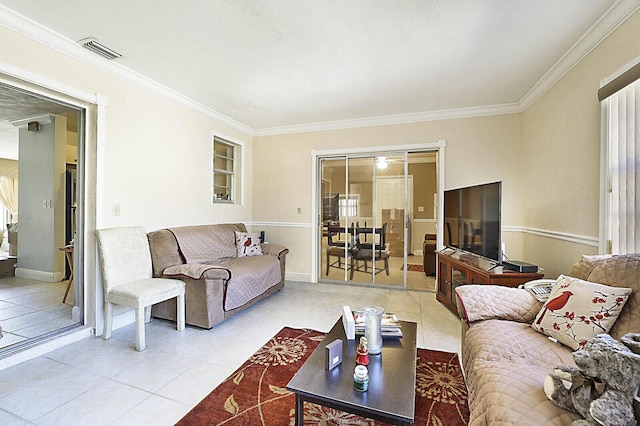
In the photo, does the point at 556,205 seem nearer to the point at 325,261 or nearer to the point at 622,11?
the point at 622,11

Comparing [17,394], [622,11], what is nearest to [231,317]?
[17,394]

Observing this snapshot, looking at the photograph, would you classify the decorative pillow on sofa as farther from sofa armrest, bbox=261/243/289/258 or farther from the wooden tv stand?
the wooden tv stand

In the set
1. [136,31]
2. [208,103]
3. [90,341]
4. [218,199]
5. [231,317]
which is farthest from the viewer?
[218,199]

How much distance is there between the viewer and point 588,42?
2.33 metres

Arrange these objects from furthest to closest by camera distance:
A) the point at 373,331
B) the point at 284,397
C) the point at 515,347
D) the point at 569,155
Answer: the point at 569,155, the point at 284,397, the point at 373,331, the point at 515,347

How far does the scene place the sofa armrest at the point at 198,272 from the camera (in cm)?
280

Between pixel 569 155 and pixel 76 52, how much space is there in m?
4.47

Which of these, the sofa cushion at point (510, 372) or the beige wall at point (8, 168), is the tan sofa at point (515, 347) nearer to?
the sofa cushion at point (510, 372)

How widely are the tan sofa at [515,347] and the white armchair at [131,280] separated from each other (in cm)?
244

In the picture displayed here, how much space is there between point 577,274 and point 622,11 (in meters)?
1.79

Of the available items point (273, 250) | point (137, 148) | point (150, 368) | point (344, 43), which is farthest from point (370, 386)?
point (137, 148)

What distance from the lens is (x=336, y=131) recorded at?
467 centimetres

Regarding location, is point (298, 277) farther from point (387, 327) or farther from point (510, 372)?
point (510, 372)

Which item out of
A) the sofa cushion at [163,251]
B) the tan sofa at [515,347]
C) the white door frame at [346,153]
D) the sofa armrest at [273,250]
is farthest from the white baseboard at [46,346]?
the tan sofa at [515,347]
